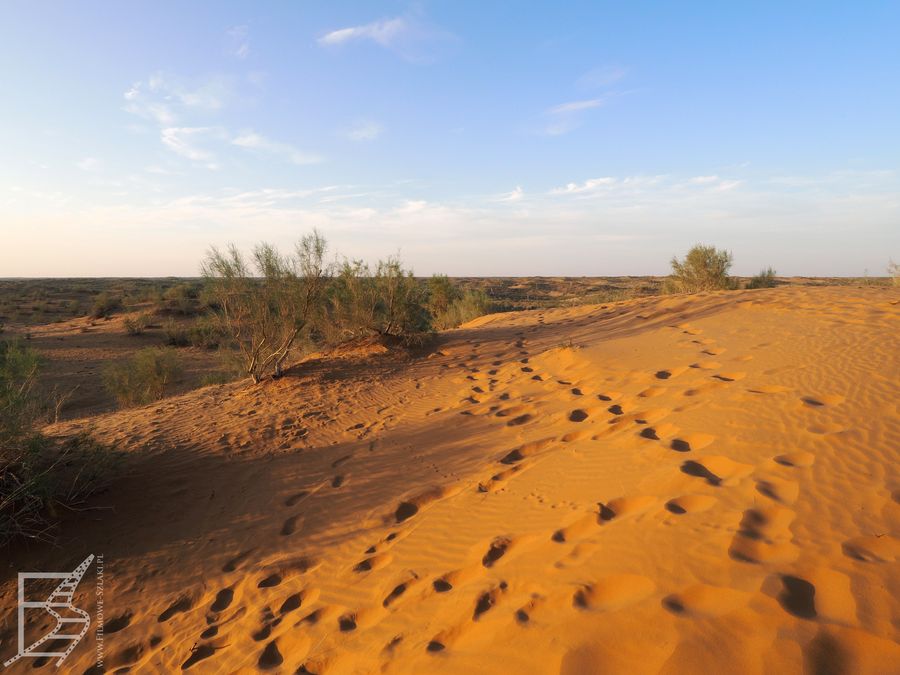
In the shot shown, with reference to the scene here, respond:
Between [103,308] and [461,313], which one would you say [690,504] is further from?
[103,308]

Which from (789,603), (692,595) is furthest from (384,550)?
(789,603)

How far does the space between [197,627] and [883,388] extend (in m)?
6.73

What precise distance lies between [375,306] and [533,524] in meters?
7.61

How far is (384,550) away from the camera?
12.4 feet

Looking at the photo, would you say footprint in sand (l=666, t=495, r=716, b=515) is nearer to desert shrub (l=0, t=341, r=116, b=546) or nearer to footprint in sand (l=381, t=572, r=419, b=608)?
footprint in sand (l=381, t=572, r=419, b=608)

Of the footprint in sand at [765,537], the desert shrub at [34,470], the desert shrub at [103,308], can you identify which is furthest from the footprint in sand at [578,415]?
the desert shrub at [103,308]

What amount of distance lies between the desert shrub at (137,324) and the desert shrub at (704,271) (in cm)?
2209

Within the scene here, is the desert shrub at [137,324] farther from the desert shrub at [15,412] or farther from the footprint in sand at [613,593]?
the footprint in sand at [613,593]

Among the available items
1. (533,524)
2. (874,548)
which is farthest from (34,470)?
(874,548)

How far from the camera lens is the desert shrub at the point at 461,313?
1717 centimetres

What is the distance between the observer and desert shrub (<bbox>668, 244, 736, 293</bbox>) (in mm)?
17406

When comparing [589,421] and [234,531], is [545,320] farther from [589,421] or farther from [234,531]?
[234,531]

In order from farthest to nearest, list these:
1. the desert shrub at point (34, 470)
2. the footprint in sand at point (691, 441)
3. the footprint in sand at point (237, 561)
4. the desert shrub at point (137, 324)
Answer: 1. the desert shrub at point (137, 324)
2. the footprint in sand at point (691, 441)
3. the desert shrub at point (34, 470)
4. the footprint in sand at point (237, 561)
